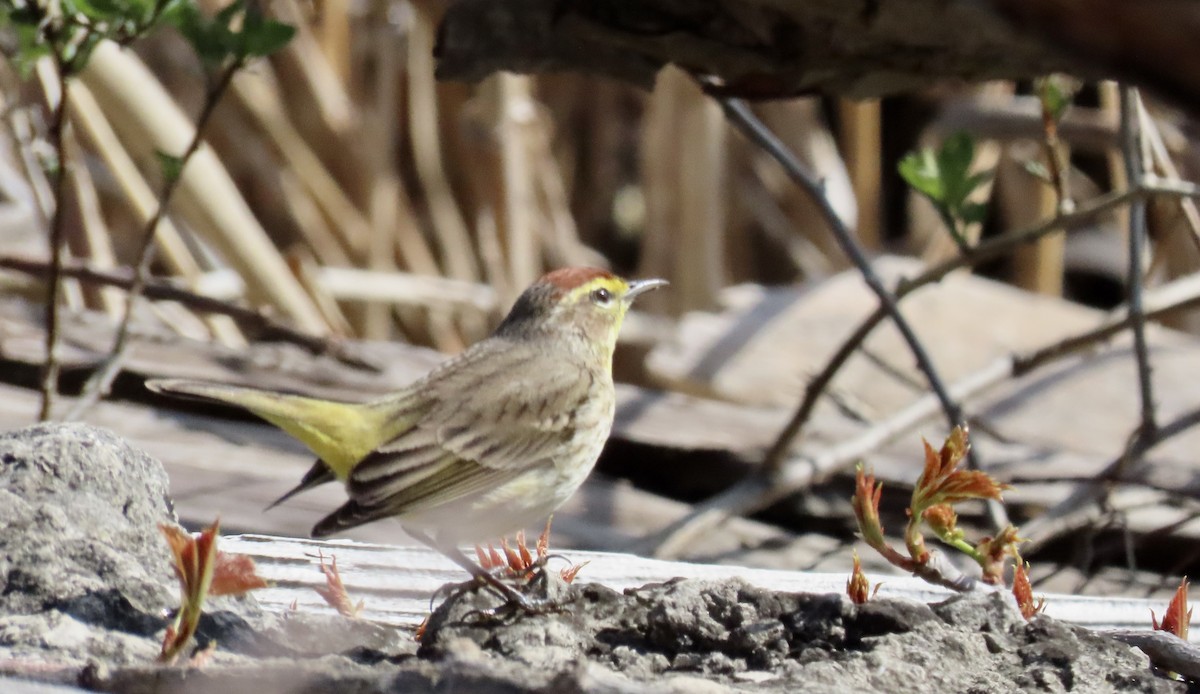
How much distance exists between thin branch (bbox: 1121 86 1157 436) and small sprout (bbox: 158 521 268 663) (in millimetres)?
2444

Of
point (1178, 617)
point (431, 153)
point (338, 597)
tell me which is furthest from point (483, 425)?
point (431, 153)

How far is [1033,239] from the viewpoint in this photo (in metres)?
3.21

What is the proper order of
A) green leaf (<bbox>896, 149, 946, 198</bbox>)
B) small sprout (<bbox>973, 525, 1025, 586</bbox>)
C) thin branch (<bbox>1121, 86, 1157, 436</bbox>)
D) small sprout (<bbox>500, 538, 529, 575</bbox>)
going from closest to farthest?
small sprout (<bbox>973, 525, 1025, 586</bbox>) < small sprout (<bbox>500, 538, 529, 575</bbox>) < green leaf (<bbox>896, 149, 946, 198</bbox>) < thin branch (<bbox>1121, 86, 1157, 436</bbox>)

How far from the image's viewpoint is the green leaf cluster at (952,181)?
9.66 ft

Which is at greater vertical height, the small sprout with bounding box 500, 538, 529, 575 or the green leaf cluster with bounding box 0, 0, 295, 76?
the green leaf cluster with bounding box 0, 0, 295, 76

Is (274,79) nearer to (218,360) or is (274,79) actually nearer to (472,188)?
(472,188)

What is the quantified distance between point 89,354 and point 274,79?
3.03m

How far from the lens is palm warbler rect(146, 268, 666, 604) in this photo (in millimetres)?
2893

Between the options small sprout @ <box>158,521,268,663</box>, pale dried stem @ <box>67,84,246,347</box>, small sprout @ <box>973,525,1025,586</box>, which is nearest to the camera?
small sprout @ <box>158,521,268,663</box>

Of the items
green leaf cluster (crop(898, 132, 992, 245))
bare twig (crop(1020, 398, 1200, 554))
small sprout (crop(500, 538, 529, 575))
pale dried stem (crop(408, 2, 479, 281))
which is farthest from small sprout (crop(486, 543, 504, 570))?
pale dried stem (crop(408, 2, 479, 281))

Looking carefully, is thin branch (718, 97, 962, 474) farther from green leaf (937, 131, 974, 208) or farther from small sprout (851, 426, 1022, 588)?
small sprout (851, 426, 1022, 588)

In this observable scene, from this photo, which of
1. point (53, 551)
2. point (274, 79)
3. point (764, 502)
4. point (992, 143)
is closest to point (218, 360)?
point (764, 502)

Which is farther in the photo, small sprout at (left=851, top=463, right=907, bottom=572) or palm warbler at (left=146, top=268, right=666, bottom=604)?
palm warbler at (left=146, top=268, right=666, bottom=604)

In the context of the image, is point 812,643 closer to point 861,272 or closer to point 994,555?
point 994,555
